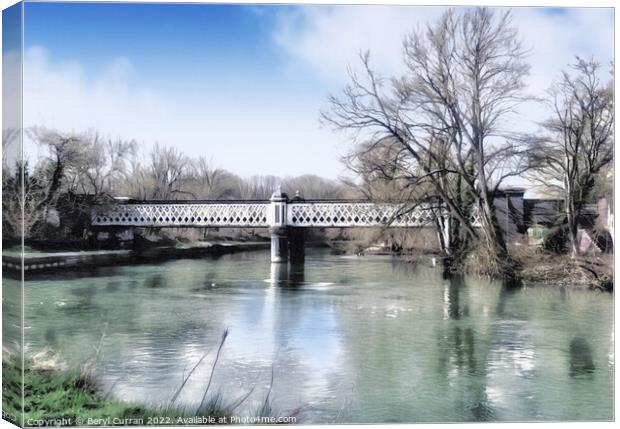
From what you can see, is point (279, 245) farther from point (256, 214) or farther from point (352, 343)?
point (352, 343)

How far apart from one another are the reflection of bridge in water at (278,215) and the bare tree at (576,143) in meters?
1.30

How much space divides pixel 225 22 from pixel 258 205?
3.52m

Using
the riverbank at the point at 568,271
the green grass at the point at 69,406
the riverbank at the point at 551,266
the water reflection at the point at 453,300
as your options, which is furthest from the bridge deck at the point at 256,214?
the green grass at the point at 69,406

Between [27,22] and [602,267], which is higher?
[27,22]

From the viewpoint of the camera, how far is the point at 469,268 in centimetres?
768

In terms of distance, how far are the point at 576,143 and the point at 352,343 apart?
273 centimetres

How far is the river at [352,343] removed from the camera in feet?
16.9

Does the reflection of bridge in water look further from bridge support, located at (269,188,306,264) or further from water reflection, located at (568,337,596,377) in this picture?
water reflection, located at (568,337,596,377)

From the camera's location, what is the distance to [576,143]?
21.1ft

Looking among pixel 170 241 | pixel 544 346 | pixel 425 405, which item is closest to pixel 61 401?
pixel 425 405

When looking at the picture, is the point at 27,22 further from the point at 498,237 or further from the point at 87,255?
the point at 498,237

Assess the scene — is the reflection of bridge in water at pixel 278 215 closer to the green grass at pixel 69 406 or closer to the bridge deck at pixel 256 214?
the bridge deck at pixel 256 214

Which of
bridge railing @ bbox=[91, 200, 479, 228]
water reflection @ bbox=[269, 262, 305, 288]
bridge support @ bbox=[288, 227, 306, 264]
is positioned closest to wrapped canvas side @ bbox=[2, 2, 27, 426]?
bridge railing @ bbox=[91, 200, 479, 228]

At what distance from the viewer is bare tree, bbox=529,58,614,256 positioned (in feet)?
19.7
